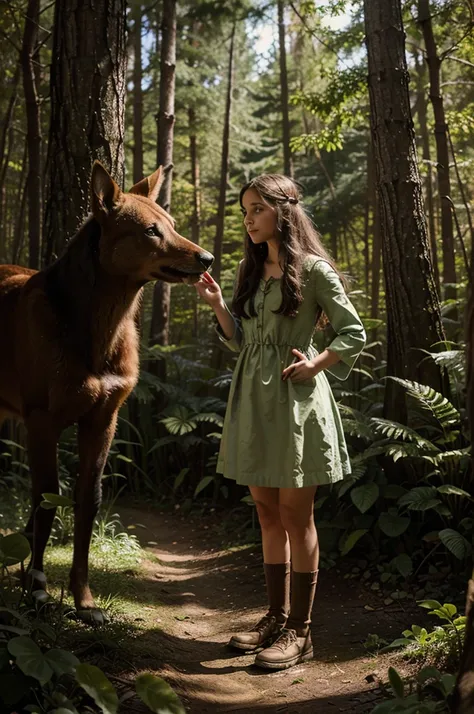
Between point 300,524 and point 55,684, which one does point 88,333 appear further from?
point 55,684

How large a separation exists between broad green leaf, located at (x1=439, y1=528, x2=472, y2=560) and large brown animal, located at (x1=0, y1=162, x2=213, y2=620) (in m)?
2.24

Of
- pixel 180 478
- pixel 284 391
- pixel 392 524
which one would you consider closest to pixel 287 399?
pixel 284 391

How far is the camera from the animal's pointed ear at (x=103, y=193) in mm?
3391

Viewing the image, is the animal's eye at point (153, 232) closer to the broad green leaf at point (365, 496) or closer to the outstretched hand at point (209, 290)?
the outstretched hand at point (209, 290)

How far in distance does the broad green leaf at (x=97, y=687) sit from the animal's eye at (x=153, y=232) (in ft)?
6.58

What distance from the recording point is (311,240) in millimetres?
3922

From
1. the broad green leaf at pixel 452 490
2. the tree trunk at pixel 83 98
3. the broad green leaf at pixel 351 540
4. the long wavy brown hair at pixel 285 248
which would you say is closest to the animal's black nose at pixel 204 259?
the long wavy brown hair at pixel 285 248

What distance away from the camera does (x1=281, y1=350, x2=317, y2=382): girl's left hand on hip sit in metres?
3.54

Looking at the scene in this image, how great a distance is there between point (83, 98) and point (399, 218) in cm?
257

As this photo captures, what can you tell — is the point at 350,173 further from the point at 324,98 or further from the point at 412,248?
the point at 412,248

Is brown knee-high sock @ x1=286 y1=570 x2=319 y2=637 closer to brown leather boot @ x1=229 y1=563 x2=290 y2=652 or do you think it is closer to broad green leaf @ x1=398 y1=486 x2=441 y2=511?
brown leather boot @ x1=229 y1=563 x2=290 y2=652

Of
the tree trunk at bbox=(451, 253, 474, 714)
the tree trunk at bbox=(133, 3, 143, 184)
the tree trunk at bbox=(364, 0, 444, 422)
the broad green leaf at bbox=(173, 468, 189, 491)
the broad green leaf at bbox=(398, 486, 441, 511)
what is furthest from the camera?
the tree trunk at bbox=(133, 3, 143, 184)

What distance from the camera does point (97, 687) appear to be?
8.06ft

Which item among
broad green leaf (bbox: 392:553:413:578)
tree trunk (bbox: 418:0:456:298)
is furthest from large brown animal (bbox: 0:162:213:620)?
tree trunk (bbox: 418:0:456:298)
